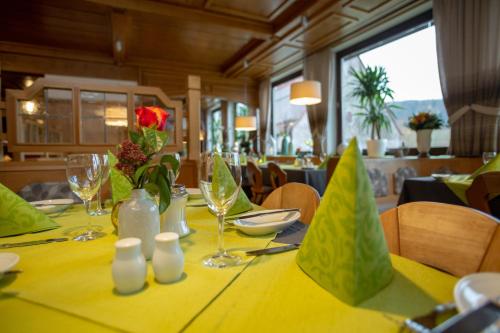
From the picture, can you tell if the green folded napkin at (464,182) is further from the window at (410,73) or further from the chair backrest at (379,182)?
the window at (410,73)

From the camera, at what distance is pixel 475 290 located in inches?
13.4

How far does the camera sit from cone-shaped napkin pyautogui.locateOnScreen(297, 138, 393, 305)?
389mm

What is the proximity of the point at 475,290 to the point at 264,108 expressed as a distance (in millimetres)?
6456

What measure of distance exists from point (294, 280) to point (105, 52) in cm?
605

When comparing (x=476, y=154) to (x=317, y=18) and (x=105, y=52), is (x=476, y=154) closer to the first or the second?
(x=317, y=18)

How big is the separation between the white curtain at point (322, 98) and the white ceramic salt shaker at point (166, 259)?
445 cm

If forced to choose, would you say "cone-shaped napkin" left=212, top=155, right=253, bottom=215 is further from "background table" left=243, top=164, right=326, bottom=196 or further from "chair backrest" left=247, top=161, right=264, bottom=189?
"chair backrest" left=247, top=161, right=264, bottom=189

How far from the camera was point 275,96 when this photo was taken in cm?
660

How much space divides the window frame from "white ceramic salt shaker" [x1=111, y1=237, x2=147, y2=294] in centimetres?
354

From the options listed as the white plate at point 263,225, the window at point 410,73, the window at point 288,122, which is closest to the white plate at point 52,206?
the white plate at point 263,225

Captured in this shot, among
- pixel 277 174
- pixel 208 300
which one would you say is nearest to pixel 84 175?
pixel 208 300

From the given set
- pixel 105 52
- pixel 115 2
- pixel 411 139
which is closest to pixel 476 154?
pixel 411 139

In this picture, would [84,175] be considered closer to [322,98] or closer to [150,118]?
[150,118]

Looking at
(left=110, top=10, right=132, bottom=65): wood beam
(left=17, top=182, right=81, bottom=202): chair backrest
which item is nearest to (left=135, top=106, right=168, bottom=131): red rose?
(left=17, top=182, right=81, bottom=202): chair backrest
